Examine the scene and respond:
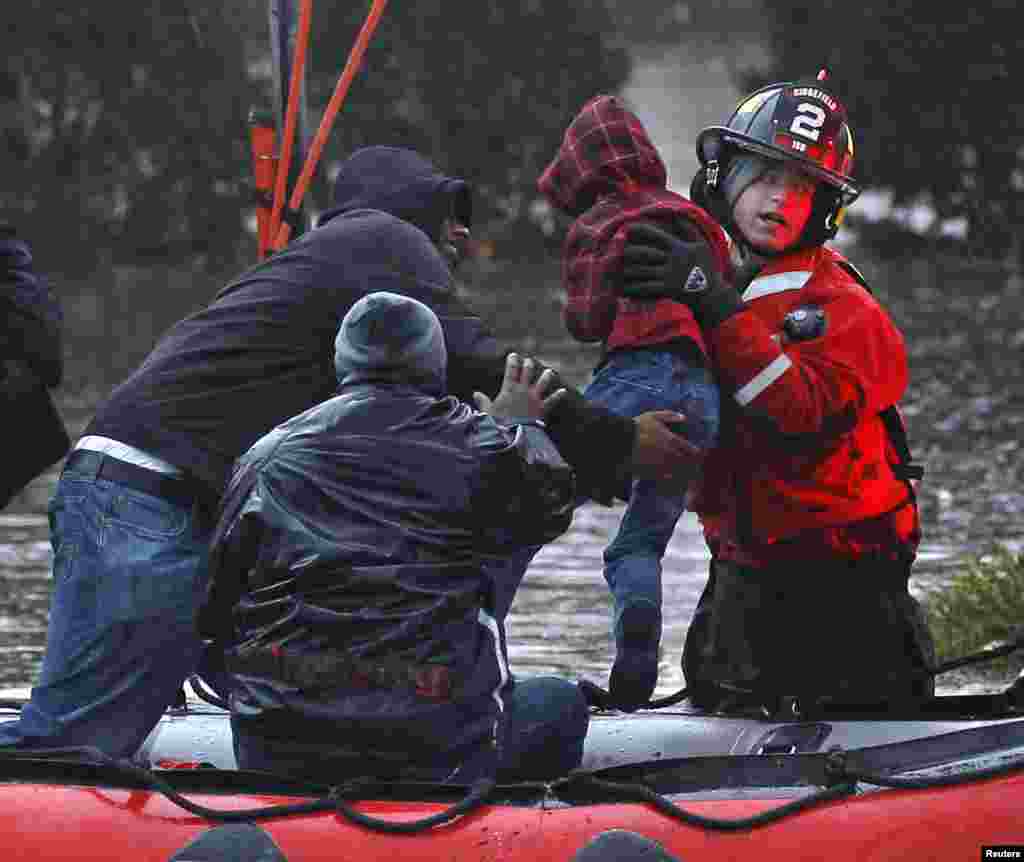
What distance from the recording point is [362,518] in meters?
6.32

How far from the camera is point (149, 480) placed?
7.00 m

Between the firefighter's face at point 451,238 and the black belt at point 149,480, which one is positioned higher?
the firefighter's face at point 451,238

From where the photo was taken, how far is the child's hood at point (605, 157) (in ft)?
25.8

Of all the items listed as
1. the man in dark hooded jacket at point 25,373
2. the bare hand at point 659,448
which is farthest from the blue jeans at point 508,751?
the man in dark hooded jacket at point 25,373

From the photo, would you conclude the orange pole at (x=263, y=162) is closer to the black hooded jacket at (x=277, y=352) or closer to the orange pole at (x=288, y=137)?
the orange pole at (x=288, y=137)

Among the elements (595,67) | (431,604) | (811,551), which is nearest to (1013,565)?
(811,551)

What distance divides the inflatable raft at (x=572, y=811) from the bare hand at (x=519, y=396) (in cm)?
84

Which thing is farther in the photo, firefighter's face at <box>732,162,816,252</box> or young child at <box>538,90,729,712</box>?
firefighter's face at <box>732,162,816,252</box>

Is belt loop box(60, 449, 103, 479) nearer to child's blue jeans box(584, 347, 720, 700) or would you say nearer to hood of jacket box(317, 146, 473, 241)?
hood of jacket box(317, 146, 473, 241)

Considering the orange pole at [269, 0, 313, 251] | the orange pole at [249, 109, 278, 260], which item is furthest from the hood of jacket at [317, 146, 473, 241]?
the orange pole at [249, 109, 278, 260]

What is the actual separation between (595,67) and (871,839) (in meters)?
26.9

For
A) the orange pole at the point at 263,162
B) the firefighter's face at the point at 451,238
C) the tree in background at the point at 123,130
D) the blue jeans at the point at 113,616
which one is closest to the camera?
the blue jeans at the point at 113,616

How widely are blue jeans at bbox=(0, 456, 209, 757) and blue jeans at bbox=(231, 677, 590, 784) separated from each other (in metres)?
0.32

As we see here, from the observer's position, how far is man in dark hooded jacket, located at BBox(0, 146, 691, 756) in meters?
6.96
